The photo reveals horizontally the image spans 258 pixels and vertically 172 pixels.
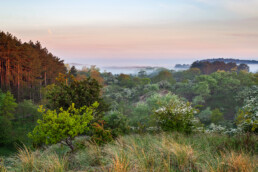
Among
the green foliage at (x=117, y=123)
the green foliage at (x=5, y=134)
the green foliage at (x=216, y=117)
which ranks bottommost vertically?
the green foliage at (x=216, y=117)

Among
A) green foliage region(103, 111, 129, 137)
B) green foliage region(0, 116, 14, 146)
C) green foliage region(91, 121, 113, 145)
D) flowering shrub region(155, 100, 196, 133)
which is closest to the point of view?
green foliage region(91, 121, 113, 145)

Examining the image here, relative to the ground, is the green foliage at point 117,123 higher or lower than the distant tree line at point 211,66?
lower

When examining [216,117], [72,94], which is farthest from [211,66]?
[72,94]

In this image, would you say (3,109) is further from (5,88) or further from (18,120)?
(5,88)

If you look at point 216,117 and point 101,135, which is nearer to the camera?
point 101,135

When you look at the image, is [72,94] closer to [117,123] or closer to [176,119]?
[117,123]

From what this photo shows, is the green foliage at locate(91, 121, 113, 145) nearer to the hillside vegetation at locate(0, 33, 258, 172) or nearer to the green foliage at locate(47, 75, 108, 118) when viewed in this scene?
the hillside vegetation at locate(0, 33, 258, 172)

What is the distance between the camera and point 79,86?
531 inches

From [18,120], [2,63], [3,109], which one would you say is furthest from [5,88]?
[3,109]

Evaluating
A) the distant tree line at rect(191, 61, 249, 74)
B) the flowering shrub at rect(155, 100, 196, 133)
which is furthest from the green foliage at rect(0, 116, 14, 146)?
the distant tree line at rect(191, 61, 249, 74)

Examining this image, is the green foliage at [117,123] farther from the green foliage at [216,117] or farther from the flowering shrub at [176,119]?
the green foliage at [216,117]

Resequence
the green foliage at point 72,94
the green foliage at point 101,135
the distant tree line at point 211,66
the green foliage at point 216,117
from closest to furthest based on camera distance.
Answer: the green foliage at point 101,135
the green foliage at point 72,94
the green foliage at point 216,117
the distant tree line at point 211,66

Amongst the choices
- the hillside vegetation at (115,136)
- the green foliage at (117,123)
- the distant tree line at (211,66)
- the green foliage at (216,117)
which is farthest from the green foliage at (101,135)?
the distant tree line at (211,66)

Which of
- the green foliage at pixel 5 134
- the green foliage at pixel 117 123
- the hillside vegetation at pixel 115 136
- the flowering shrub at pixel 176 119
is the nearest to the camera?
the hillside vegetation at pixel 115 136
